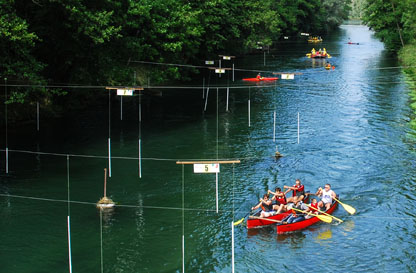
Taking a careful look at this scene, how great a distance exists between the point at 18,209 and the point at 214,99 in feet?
112

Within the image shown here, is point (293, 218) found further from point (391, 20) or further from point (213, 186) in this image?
point (391, 20)

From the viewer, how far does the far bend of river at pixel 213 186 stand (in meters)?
24.0

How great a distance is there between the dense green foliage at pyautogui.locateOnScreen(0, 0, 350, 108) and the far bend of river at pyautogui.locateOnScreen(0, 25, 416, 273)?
161 inches

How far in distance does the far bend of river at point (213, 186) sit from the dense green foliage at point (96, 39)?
4082 millimetres

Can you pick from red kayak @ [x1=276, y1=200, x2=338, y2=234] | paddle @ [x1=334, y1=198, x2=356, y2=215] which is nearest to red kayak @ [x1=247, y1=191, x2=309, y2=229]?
red kayak @ [x1=276, y1=200, x2=338, y2=234]

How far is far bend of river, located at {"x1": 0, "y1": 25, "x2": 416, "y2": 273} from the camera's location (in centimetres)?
2400

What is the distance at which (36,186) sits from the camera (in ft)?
105

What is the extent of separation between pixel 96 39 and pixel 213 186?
18.3m

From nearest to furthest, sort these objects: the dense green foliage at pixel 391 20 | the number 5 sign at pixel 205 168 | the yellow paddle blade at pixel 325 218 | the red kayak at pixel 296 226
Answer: the number 5 sign at pixel 205 168
the red kayak at pixel 296 226
the yellow paddle blade at pixel 325 218
the dense green foliage at pixel 391 20

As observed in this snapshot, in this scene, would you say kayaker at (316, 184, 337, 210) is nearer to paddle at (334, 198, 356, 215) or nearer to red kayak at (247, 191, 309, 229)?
paddle at (334, 198, 356, 215)

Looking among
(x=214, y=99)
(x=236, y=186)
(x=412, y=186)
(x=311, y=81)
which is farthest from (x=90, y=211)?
(x=311, y=81)

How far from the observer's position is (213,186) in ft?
→ 107

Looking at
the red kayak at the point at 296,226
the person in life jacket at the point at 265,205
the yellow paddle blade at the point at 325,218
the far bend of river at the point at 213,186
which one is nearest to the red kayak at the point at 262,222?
the far bend of river at the point at 213,186

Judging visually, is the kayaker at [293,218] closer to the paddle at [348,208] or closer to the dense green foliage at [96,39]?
the paddle at [348,208]
